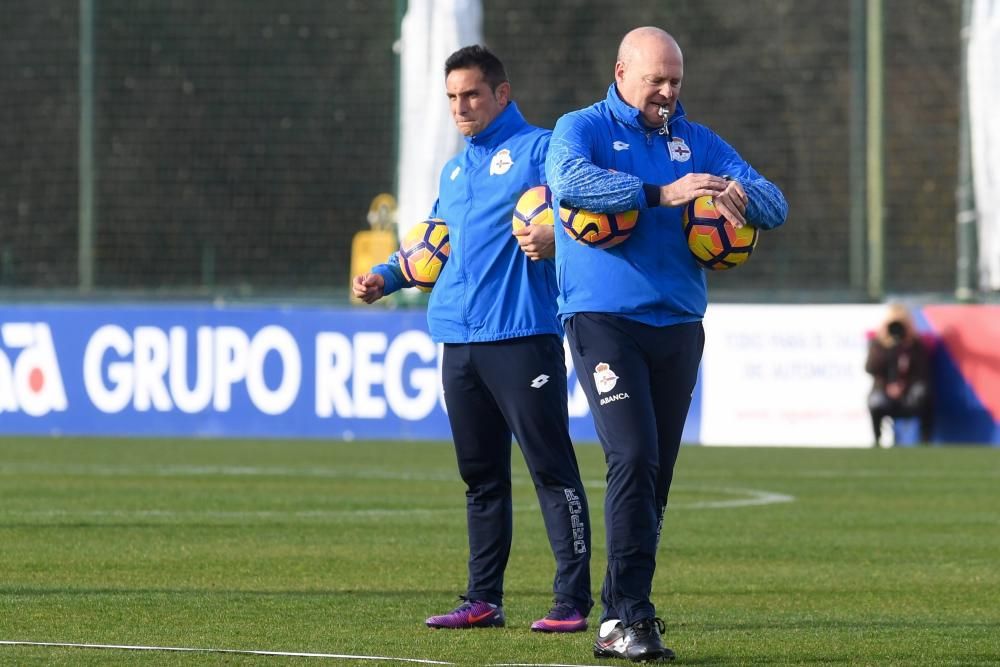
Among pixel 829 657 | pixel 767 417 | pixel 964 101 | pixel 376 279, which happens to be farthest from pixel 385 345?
pixel 829 657

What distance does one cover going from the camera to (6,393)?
21.1 m

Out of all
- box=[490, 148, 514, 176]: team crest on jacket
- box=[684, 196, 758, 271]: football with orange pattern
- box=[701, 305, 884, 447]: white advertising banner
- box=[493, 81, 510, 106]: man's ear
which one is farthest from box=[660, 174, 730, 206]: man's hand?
box=[701, 305, 884, 447]: white advertising banner

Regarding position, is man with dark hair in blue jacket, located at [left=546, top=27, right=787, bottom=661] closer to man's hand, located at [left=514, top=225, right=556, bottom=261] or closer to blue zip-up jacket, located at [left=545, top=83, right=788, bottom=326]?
blue zip-up jacket, located at [left=545, top=83, right=788, bottom=326]

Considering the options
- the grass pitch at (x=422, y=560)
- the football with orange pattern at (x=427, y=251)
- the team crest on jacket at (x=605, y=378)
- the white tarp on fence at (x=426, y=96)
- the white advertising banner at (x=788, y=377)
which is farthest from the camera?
the white tarp on fence at (x=426, y=96)

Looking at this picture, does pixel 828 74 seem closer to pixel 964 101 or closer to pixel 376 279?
pixel 964 101

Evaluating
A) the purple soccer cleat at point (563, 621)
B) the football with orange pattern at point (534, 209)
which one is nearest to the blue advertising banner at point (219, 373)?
the purple soccer cleat at point (563, 621)

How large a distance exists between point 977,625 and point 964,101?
51.1 ft

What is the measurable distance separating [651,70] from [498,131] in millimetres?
1014

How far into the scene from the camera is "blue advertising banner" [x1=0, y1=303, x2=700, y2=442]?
67.8 feet

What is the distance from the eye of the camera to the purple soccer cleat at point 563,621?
7.96 metres

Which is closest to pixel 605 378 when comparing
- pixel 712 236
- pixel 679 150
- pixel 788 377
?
pixel 712 236

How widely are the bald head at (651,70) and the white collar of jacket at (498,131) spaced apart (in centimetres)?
85

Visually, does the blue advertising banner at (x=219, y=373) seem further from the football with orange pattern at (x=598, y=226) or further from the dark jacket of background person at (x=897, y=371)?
the football with orange pattern at (x=598, y=226)

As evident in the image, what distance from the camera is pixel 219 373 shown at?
21.0 metres
